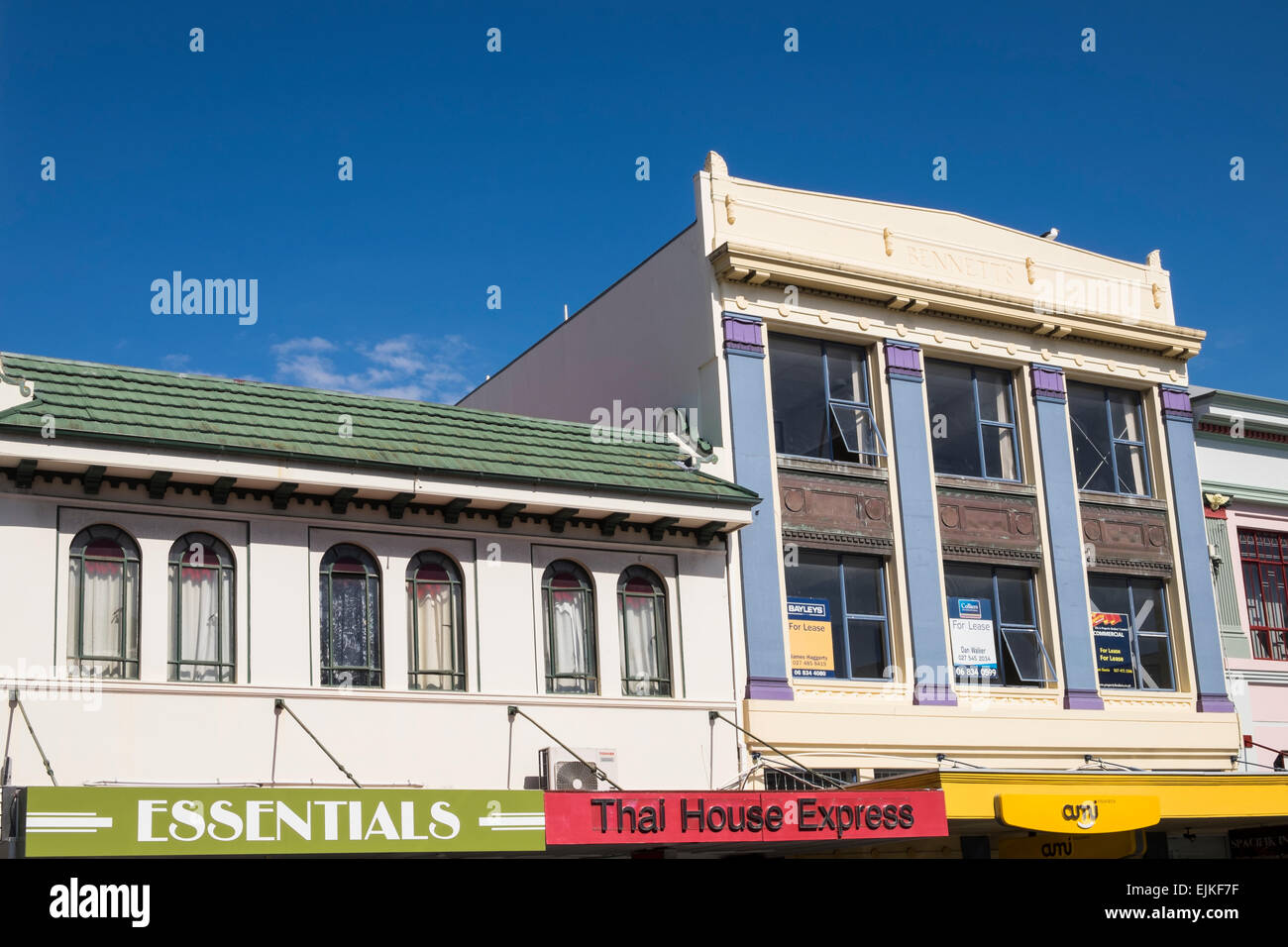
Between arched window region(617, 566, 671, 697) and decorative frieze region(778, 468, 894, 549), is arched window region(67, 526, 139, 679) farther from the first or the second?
decorative frieze region(778, 468, 894, 549)

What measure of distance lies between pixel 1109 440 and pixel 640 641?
399 inches

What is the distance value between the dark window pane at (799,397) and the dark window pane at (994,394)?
3.20m

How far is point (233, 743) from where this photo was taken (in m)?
17.5

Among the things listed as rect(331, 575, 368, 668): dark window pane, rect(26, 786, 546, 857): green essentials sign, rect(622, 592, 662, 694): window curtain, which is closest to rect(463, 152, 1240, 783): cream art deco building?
rect(622, 592, 662, 694): window curtain

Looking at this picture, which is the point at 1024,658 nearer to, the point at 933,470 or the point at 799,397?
the point at 933,470

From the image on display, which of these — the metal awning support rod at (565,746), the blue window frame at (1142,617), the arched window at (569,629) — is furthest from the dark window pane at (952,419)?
the metal awning support rod at (565,746)

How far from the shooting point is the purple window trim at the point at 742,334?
22703 mm

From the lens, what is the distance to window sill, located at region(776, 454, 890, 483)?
22.8 m

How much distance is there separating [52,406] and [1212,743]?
60.8ft

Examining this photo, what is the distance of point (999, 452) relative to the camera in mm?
25125

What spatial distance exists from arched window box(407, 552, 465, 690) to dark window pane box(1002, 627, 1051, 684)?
9091 millimetres

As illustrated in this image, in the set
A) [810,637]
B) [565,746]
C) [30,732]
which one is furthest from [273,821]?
[810,637]

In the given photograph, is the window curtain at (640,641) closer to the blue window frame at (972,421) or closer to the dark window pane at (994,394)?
the blue window frame at (972,421)

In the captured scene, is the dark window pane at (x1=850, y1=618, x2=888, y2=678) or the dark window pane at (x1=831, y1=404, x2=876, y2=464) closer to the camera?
the dark window pane at (x1=850, y1=618, x2=888, y2=678)
